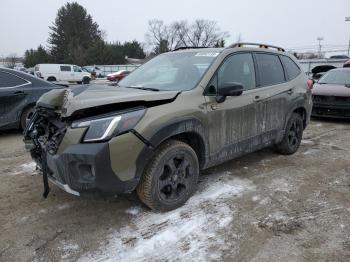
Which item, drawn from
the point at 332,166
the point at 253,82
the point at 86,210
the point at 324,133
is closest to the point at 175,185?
the point at 86,210

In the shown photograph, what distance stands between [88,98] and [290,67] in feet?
11.7

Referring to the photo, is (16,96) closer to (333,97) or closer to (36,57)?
(333,97)

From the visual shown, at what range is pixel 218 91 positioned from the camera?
3.85 meters

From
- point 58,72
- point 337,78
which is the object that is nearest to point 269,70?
point 337,78

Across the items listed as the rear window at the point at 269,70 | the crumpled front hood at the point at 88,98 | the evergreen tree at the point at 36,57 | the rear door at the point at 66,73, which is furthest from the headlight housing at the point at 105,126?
the evergreen tree at the point at 36,57

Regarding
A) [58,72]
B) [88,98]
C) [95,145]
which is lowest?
[95,145]

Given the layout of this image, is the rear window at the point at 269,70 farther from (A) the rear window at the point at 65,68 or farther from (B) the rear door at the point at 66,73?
(A) the rear window at the point at 65,68

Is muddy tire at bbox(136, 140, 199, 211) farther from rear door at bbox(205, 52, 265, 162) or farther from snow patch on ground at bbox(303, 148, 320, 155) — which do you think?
snow patch on ground at bbox(303, 148, 320, 155)

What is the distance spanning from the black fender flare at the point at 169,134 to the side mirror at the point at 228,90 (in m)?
0.42

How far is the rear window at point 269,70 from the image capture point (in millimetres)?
4707

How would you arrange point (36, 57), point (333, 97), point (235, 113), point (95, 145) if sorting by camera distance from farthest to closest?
point (36, 57)
point (333, 97)
point (235, 113)
point (95, 145)

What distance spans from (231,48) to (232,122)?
0.98m

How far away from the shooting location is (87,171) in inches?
116

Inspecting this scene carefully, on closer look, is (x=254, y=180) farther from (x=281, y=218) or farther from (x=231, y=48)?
(x=231, y=48)
